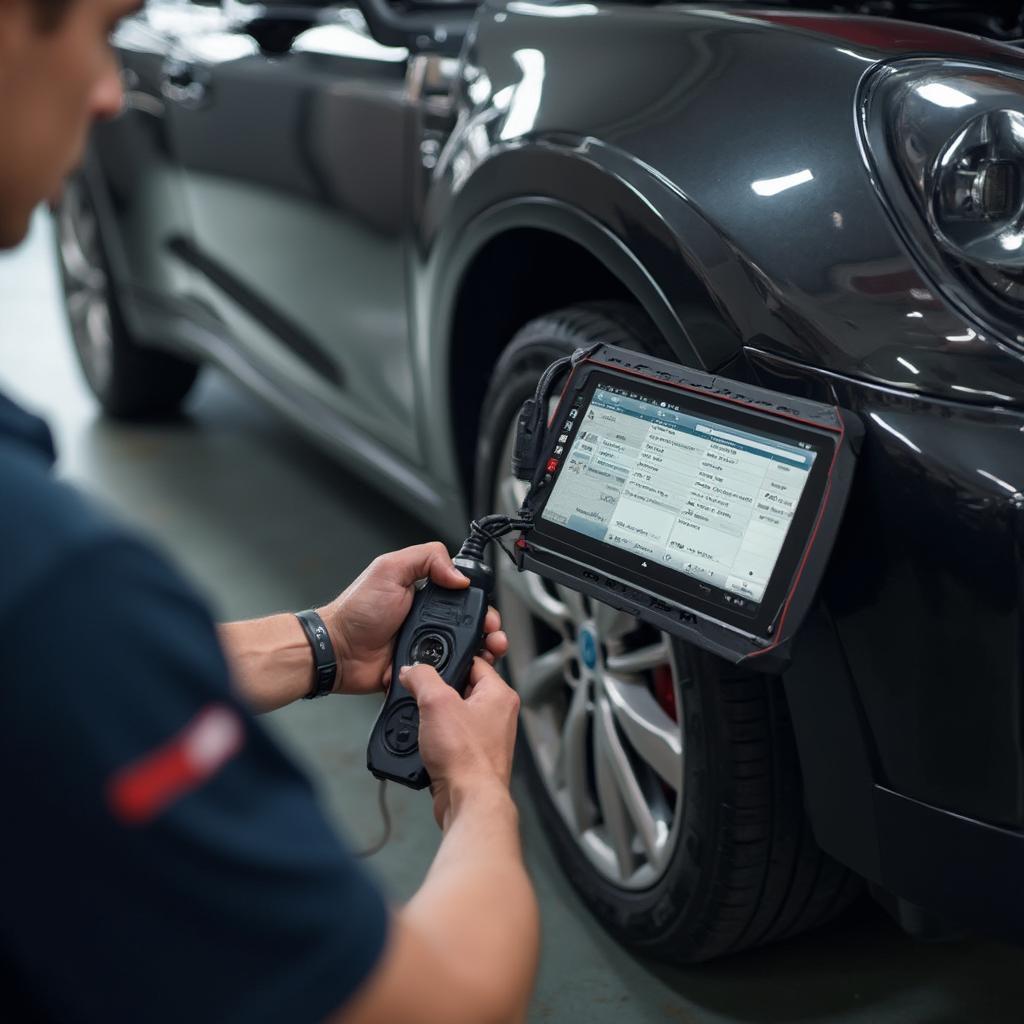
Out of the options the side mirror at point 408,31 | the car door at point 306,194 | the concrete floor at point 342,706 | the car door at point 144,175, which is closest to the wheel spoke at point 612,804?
the concrete floor at point 342,706

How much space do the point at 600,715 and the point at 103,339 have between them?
2160 mm

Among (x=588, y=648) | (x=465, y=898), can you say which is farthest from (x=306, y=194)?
(x=465, y=898)

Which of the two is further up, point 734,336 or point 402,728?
point 734,336

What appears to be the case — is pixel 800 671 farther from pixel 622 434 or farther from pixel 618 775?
pixel 618 775

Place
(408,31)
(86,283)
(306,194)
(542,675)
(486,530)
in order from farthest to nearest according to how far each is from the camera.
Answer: (86,283) → (306,194) → (408,31) → (542,675) → (486,530)

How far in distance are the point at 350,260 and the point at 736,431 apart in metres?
0.98

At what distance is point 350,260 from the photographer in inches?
79.5

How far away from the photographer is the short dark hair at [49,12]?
57 cm

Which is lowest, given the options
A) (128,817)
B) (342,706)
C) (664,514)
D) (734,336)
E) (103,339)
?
(103,339)

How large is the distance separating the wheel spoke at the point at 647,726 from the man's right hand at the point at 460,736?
0.44 m

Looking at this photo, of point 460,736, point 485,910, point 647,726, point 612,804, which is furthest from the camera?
point 612,804

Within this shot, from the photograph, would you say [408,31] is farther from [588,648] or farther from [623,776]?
[623,776]

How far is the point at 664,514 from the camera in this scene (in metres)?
1.23

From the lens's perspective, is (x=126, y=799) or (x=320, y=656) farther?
(x=320, y=656)
